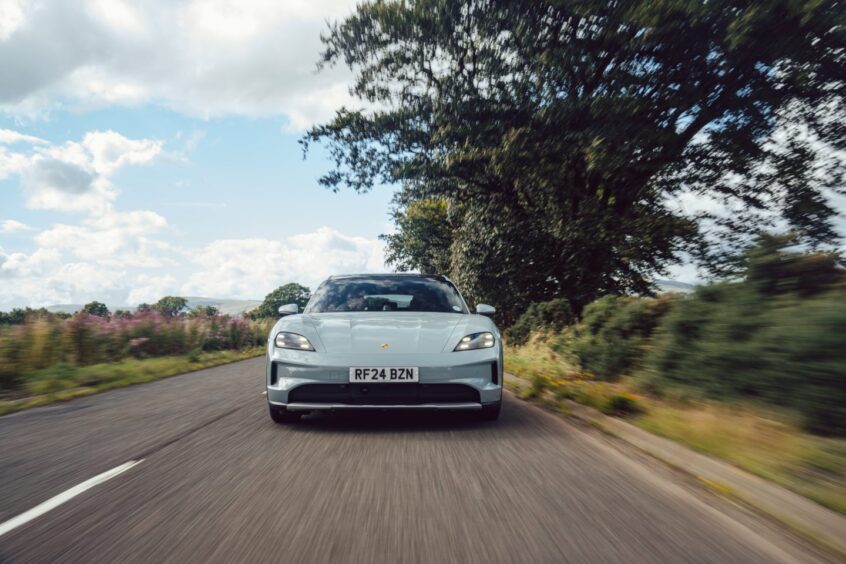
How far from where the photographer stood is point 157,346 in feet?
49.2

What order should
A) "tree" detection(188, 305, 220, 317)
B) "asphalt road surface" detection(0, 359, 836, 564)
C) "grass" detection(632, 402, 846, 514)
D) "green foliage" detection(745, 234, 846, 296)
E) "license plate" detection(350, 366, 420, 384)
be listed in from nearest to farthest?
"asphalt road surface" detection(0, 359, 836, 564) < "grass" detection(632, 402, 846, 514) < "green foliage" detection(745, 234, 846, 296) < "license plate" detection(350, 366, 420, 384) < "tree" detection(188, 305, 220, 317)

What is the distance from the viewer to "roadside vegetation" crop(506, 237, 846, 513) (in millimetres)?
3646

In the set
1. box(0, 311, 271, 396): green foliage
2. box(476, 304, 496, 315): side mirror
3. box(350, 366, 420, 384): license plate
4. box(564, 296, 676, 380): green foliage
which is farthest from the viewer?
box(0, 311, 271, 396): green foliage

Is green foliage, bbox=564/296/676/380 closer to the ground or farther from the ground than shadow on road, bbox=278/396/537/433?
farther from the ground

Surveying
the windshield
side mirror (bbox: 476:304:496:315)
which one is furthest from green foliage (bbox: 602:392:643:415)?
the windshield

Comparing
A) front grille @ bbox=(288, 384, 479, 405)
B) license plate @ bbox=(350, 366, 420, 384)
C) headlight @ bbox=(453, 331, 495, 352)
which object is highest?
headlight @ bbox=(453, 331, 495, 352)

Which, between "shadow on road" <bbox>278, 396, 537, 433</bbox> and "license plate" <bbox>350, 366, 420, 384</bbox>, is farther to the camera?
"shadow on road" <bbox>278, 396, 537, 433</bbox>

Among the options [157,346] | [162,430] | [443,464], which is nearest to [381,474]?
[443,464]

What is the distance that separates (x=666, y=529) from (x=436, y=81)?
1224cm

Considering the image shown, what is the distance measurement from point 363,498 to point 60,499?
162 cm

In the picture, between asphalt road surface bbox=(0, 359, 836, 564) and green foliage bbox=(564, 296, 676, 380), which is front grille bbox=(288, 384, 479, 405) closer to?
asphalt road surface bbox=(0, 359, 836, 564)

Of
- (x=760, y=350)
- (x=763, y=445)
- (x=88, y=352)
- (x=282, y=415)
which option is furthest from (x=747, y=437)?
(x=88, y=352)

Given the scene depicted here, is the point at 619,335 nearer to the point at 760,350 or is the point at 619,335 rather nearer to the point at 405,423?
the point at 760,350

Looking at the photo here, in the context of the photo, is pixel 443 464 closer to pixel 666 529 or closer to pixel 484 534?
pixel 484 534
